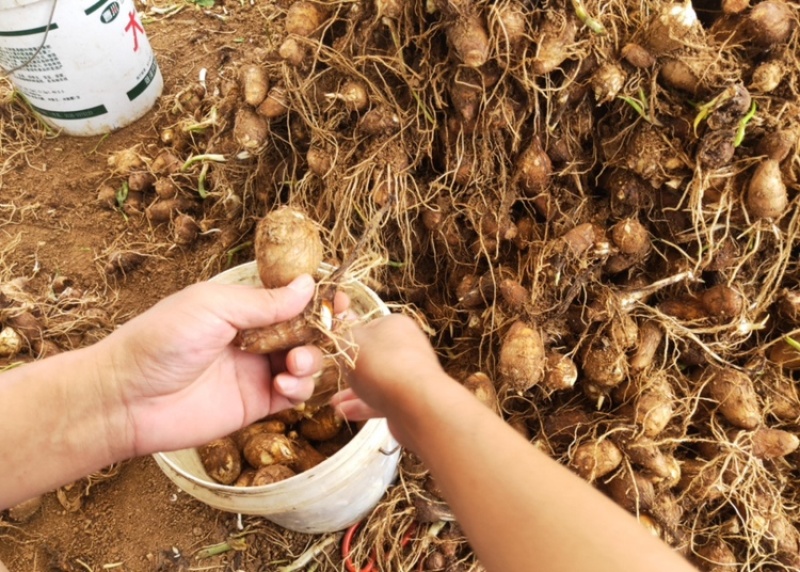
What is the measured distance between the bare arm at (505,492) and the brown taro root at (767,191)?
87cm

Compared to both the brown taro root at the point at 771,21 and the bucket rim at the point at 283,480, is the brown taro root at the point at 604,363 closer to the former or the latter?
the bucket rim at the point at 283,480

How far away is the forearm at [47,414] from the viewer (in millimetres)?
A: 945

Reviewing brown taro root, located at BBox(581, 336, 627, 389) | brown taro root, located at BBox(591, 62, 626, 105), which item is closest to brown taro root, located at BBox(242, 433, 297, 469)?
brown taro root, located at BBox(581, 336, 627, 389)

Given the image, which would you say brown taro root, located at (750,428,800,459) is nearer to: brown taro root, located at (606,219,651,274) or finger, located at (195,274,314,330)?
brown taro root, located at (606,219,651,274)

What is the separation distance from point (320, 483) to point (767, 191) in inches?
43.4

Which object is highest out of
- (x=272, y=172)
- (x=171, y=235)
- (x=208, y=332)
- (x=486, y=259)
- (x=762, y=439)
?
(x=208, y=332)

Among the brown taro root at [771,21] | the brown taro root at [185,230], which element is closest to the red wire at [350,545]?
the brown taro root at [185,230]

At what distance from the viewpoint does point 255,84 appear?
1583 mm

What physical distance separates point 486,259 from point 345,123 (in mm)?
505

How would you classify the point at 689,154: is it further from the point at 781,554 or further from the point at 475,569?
the point at 475,569

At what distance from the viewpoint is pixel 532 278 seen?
1.43m

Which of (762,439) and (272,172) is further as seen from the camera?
(272,172)

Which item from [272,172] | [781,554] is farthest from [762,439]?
[272,172]

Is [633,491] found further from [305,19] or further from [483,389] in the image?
[305,19]
